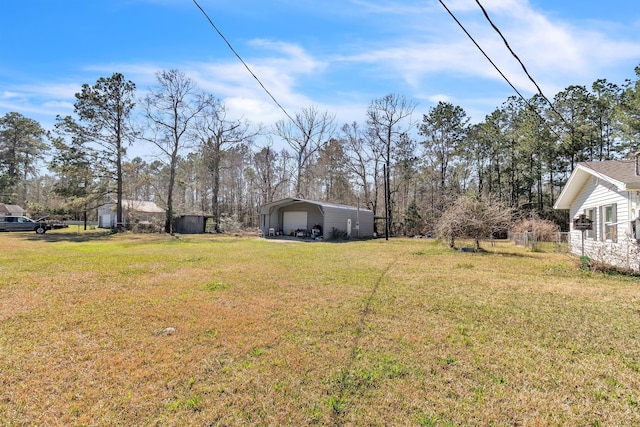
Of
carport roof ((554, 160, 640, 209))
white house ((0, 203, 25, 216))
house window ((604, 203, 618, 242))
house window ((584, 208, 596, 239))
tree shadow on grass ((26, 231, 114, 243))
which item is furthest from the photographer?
white house ((0, 203, 25, 216))

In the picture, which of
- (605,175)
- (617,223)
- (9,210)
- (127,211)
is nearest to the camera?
(617,223)

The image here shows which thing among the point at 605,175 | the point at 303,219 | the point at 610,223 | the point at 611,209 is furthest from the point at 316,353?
the point at 303,219

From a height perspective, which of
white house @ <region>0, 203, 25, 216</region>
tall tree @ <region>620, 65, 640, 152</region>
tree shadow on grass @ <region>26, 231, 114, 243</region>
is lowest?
tree shadow on grass @ <region>26, 231, 114, 243</region>

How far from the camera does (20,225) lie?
24.1m

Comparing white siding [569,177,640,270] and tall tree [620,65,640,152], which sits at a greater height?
tall tree [620,65,640,152]

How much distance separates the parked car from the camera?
2345cm

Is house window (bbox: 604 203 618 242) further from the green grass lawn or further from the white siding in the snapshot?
the green grass lawn

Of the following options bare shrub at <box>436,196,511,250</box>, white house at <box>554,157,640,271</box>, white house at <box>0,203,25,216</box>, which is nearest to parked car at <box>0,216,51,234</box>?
white house at <box>0,203,25,216</box>

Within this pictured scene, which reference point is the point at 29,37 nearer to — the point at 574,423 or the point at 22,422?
the point at 22,422

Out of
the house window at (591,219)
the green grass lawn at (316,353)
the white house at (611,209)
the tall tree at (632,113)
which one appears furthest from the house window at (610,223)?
the tall tree at (632,113)

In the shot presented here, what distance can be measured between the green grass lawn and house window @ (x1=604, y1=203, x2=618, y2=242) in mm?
3336

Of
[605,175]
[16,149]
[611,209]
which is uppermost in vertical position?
[16,149]

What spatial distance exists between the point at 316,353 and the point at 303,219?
19.4 metres

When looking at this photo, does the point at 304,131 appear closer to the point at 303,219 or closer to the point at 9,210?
the point at 303,219
